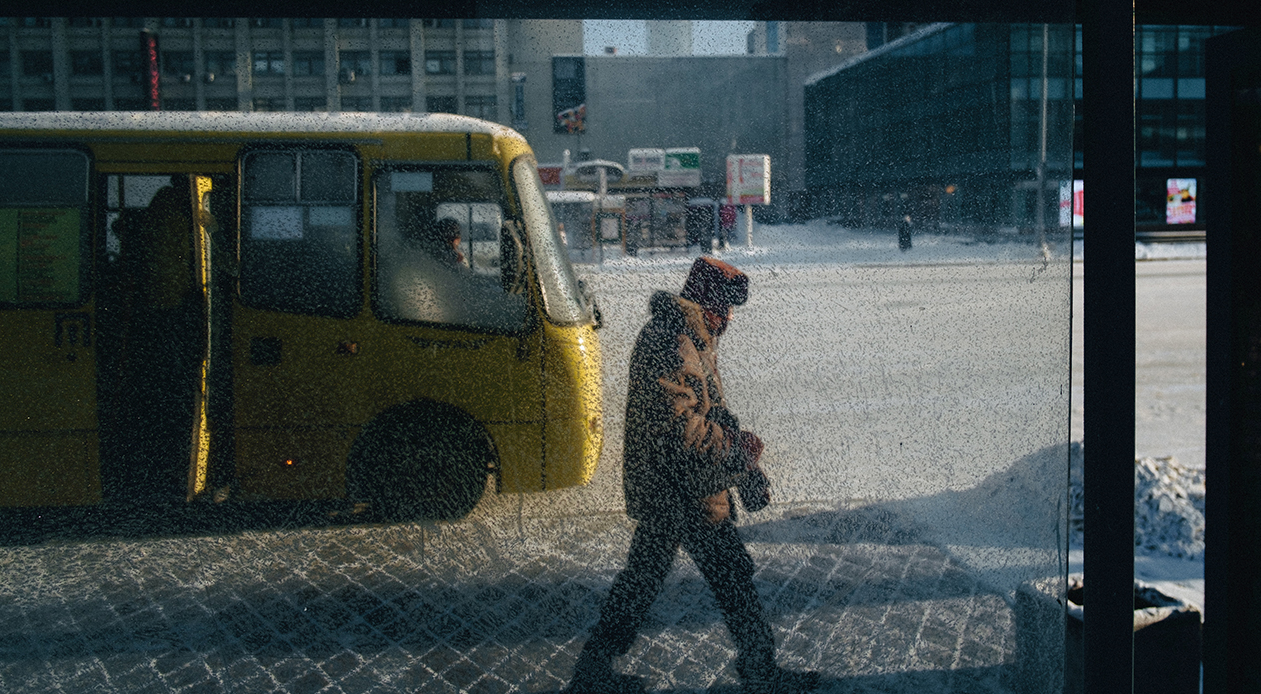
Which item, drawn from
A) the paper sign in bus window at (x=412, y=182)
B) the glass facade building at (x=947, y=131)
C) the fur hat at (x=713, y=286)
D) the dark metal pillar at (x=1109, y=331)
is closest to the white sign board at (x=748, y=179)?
the glass facade building at (x=947, y=131)

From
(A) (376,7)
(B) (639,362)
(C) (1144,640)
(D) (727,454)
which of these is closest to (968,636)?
(C) (1144,640)

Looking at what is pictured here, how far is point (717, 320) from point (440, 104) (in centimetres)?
115

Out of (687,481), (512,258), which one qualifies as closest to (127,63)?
(512,258)

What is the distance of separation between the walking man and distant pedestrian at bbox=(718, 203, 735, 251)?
15 centimetres

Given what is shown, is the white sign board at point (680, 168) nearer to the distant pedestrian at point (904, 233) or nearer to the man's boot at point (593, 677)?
the distant pedestrian at point (904, 233)

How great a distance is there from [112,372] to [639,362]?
6.01 feet

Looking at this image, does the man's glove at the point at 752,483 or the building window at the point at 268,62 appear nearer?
the man's glove at the point at 752,483

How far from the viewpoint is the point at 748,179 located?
2.92 metres

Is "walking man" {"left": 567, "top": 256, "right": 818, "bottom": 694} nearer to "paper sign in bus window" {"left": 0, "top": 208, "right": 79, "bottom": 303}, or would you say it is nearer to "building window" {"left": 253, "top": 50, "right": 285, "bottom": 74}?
"building window" {"left": 253, "top": 50, "right": 285, "bottom": 74}

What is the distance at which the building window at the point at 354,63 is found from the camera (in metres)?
2.87

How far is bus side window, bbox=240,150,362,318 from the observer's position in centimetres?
304

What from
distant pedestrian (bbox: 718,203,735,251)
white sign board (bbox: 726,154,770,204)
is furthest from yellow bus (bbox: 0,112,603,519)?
white sign board (bbox: 726,154,770,204)

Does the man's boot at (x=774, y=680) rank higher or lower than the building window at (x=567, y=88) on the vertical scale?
lower

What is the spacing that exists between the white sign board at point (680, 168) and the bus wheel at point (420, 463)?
1.03 m
